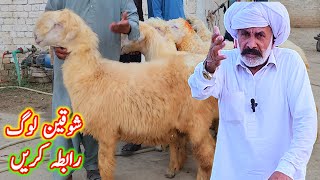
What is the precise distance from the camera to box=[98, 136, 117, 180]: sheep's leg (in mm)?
4012

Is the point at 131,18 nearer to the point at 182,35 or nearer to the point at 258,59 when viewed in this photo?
the point at 182,35

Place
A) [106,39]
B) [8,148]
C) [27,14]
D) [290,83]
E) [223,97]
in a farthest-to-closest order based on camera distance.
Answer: [27,14] < [8,148] < [106,39] < [223,97] < [290,83]

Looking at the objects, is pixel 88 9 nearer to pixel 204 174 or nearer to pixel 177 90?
pixel 177 90

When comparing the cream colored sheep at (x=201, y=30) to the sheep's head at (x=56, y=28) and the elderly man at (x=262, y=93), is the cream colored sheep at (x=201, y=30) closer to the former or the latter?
the sheep's head at (x=56, y=28)

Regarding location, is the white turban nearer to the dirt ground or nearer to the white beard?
the white beard

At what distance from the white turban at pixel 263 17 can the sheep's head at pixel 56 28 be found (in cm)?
195

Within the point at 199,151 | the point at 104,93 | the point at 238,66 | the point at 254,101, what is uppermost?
the point at 238,66

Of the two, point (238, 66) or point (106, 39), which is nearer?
point (238, 66)

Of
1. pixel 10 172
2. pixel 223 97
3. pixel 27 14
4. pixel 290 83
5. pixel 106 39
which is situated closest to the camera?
pixel 290 83

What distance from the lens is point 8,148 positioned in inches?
220

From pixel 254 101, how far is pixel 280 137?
23cm

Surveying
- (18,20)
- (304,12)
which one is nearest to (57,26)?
(18,20)

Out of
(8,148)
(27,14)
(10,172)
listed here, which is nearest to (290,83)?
(10,172)

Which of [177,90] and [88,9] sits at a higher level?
[88,9]
